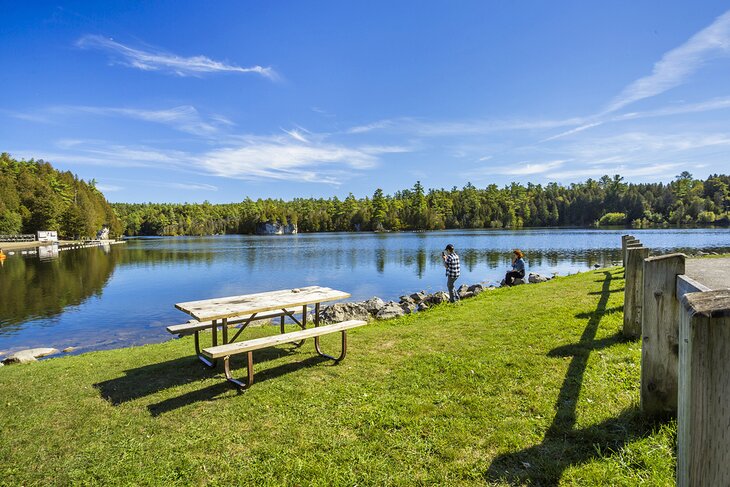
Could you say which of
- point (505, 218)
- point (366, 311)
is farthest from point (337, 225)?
point (366, 311)

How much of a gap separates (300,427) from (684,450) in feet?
13.4

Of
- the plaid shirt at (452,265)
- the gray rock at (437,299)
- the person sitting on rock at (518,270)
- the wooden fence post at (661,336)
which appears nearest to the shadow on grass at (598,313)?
the wooden fence post at (661,336)

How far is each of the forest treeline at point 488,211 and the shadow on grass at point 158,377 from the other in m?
132

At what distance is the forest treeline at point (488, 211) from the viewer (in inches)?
4970

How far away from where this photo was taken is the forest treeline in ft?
414

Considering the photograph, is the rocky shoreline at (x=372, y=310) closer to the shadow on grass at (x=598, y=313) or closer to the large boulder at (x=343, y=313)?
the large boulder at (x=343, y=313)

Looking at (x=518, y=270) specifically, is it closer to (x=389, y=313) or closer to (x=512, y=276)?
(x=512, y=276)

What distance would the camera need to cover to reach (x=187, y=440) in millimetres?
4648

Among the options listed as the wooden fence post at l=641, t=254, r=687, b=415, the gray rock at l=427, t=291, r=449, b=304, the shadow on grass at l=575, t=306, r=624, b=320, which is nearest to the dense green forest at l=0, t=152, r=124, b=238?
the gray rock at l=427, t=291, r=449, b=304

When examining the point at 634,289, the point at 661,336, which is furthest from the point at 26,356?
the point at 634,289

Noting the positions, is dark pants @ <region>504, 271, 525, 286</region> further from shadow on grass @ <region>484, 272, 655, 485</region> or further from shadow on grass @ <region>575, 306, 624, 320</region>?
shadow on grass @ <region>484, 272, 655, 485</region>

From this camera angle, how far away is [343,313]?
1484cm

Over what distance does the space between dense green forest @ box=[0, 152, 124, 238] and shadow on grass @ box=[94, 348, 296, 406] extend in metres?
109

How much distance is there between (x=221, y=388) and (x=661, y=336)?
6.02 metres
